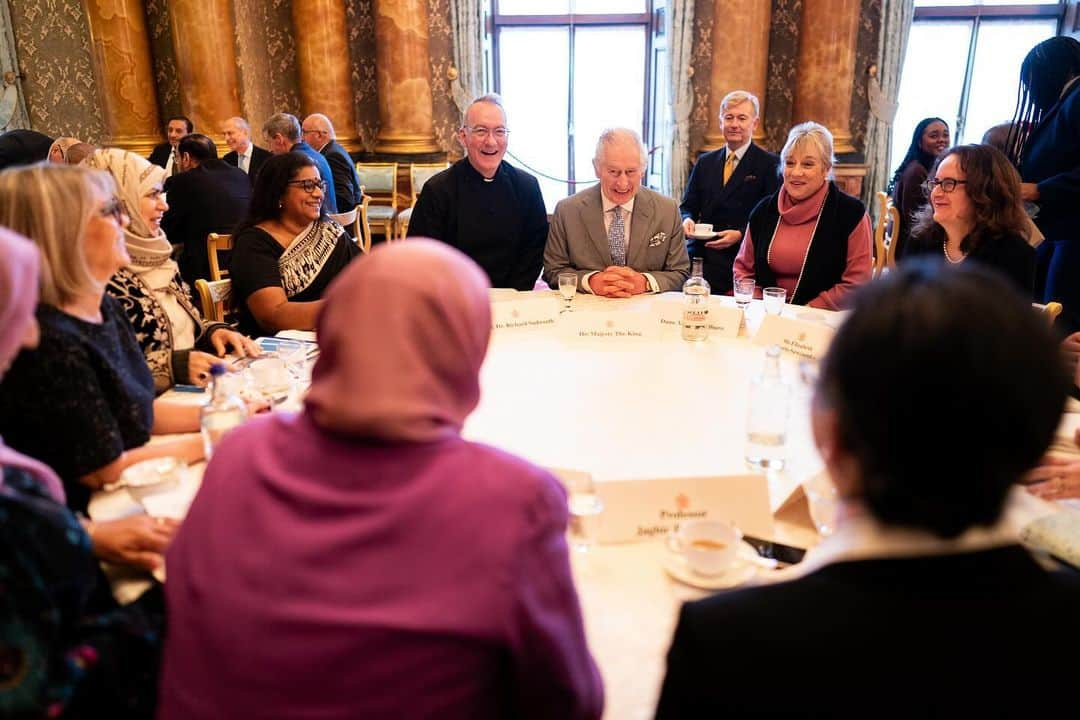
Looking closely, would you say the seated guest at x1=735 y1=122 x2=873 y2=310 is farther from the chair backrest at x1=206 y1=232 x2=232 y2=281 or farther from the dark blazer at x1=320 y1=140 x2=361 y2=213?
the dark blazer at x1=320 y1=140 x2=361 y2=213

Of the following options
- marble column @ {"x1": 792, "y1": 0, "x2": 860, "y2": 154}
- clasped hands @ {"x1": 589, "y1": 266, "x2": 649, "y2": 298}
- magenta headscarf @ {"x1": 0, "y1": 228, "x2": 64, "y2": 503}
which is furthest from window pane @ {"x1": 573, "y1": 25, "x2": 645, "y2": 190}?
magenta headscarf @ {"x1": 0, "y1": 228, "x2": 64, "y2": 503}

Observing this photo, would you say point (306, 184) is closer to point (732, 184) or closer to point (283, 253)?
point (283, 253)

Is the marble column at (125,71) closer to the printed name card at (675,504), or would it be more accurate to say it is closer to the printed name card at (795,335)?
the printed name card at (795,335)

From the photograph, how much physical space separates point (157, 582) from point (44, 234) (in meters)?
0.79

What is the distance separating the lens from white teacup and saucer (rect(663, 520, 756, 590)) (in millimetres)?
1231

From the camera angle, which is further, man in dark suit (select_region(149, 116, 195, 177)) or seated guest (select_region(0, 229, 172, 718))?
man in dark suit (select_region(149, 116, 195, 177))

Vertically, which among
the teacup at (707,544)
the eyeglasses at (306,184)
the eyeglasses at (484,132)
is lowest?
the teacup at (707,544)

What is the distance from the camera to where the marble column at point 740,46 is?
6277mm

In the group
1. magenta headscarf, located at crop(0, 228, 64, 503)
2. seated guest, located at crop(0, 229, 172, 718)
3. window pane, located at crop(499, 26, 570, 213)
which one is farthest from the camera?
window pane, located at crop(499, 26, 570, 213)

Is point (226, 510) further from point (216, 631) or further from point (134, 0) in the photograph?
point (134, 0)

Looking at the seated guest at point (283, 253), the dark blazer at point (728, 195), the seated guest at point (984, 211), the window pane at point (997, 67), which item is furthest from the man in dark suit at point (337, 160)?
the window pane at point (997, 67)

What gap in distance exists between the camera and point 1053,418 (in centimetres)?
71

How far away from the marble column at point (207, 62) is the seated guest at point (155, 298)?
437 centimetres

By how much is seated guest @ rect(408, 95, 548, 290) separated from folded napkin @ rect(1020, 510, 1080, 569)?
255 centimetres
